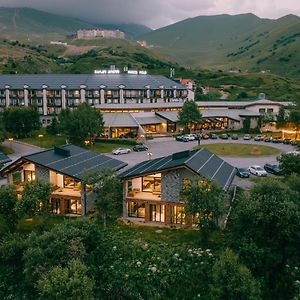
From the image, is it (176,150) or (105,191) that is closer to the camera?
(105,191)

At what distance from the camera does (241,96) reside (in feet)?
543

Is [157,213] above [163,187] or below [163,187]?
below

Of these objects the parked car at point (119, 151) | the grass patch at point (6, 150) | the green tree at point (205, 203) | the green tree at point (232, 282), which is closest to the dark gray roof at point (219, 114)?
the parked car at point (119, 151)

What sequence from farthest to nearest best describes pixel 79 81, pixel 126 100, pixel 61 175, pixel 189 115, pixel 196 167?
pixel 79 81 → pixel 126 100 → pixel 189 115 → pixel 61 175 → pixel 196 167

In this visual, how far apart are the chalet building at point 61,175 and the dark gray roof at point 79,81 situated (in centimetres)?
8028

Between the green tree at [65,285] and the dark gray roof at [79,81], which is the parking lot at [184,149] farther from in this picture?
the dark gray roof at [79,81]

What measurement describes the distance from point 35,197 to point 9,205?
284cm

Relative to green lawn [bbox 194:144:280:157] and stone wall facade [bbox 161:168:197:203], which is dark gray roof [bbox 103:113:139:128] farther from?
stone wall facade [bbox 161:168:197:203]

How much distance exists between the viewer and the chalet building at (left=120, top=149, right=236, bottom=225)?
4216 centimetres

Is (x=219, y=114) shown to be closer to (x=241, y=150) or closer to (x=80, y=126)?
(x=241, y=150)

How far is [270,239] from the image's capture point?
32.2 meters

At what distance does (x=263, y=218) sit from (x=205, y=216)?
17.9ft

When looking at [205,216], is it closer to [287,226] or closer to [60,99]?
[287,226]

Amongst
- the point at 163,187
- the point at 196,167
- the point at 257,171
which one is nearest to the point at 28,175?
the point at 163,187
